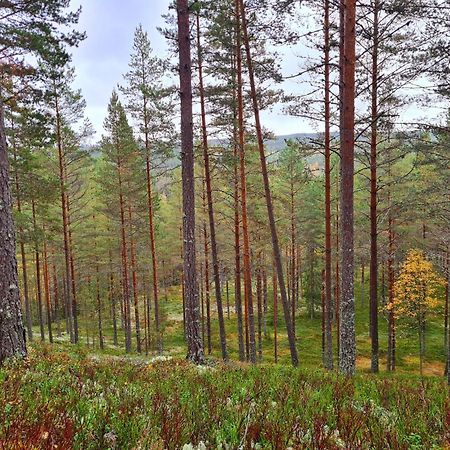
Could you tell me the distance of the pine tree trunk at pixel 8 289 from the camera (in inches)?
294

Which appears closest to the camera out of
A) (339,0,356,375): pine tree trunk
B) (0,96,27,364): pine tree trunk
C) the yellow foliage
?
(0,96,27,364): pine tree trunk

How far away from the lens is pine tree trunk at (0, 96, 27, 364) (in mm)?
7469

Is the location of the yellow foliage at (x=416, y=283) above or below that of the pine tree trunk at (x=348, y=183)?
below

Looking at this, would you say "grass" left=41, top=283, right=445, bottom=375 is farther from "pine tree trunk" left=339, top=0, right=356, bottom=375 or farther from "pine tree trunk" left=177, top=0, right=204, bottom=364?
"pine tree trunk" left=339, top=0, right=356, bottom=375

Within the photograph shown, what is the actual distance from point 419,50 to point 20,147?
1882cm

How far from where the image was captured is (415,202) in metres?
14.9

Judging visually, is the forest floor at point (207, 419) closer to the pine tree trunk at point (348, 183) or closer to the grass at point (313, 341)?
the pine tree trunk at point (348, 183)

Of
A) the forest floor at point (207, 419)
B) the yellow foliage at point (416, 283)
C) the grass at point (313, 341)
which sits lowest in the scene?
the grass at point (313, 341)

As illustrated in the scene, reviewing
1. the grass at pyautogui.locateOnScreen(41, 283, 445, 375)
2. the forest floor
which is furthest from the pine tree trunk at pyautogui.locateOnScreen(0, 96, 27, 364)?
the grass at pyautogui.locateOnScreen(41, 283, 445, 375)

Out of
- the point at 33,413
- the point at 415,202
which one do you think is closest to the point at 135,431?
the point at 33,413

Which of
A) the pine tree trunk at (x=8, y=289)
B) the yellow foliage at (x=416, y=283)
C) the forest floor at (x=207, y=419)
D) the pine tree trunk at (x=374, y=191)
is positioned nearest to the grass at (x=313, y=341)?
the yellow foliage at (x=416, y=283)

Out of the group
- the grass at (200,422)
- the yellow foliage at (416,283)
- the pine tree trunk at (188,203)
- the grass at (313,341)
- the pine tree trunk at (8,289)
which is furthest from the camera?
the grass at (313,341)

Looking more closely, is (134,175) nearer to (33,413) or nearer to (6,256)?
(6,256)

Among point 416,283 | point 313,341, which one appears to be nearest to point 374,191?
point 416,283
